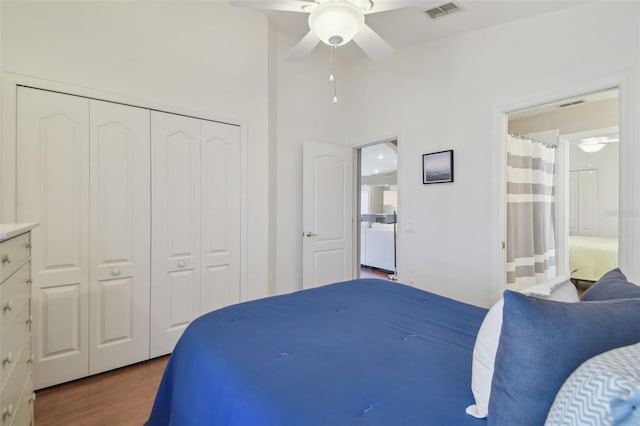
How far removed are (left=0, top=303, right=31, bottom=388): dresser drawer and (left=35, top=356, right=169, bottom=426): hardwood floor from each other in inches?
28.6

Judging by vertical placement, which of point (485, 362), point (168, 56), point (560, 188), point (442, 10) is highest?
point (442, 10)

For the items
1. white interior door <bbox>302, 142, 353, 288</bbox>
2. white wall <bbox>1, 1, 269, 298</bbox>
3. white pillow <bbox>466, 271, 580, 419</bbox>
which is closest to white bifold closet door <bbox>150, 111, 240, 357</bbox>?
white wall <bbox>1, 1, 269, 298</bbox>

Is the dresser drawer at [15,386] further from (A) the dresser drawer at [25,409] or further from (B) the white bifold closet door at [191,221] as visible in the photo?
(B) the white bifold closet door at [191,221]

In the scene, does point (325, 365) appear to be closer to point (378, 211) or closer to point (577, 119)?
point (577, 119)

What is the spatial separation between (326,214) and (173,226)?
1761mm

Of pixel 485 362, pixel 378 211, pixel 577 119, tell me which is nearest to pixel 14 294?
pixel 485 362

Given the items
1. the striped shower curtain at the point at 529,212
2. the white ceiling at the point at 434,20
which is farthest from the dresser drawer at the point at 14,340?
the striped shower curtain at the point at 529,212

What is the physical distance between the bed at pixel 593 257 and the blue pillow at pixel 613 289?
3890 mm

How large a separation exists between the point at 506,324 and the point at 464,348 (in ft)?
1.77

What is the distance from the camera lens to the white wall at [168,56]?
6.73ft

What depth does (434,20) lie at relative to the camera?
8.88 ft

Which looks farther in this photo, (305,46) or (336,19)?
(305,46)

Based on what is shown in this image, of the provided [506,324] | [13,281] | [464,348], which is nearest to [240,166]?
[13,281]

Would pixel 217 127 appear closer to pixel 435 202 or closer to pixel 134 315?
pixel 134 315
